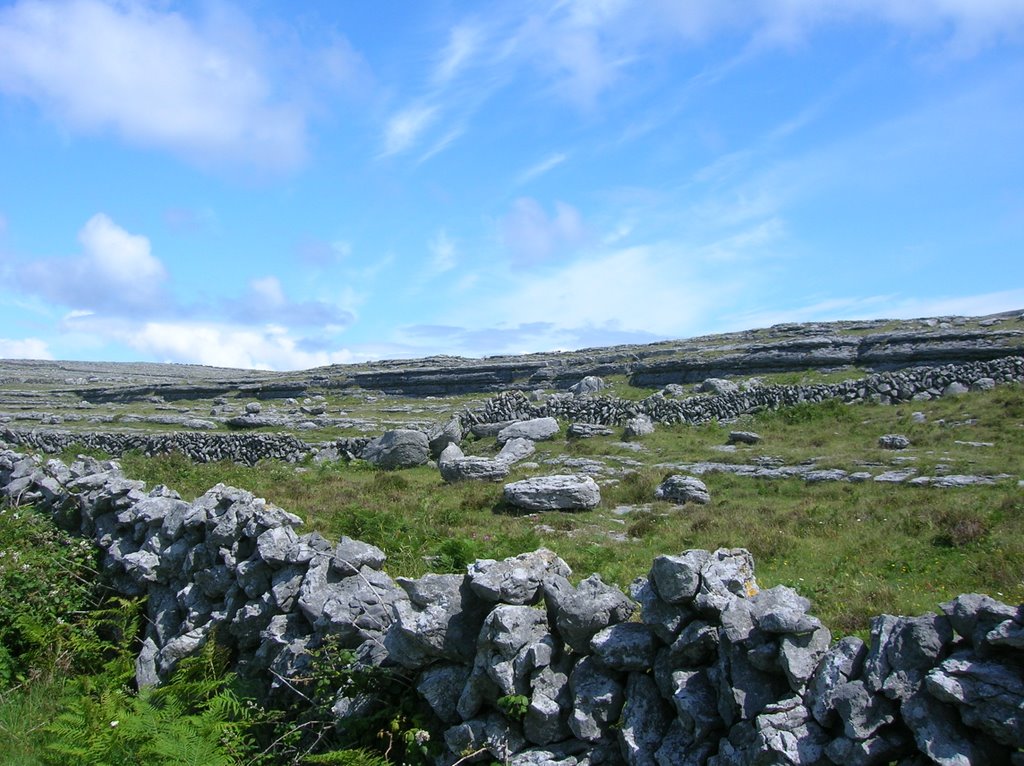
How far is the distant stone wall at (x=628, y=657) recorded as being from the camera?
469 centimetres

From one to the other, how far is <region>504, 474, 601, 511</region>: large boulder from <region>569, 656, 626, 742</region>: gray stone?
12701 millimetres

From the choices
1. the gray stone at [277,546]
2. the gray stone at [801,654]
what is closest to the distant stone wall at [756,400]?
the gray stone at [277,546]

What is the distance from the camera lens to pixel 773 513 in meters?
17.6

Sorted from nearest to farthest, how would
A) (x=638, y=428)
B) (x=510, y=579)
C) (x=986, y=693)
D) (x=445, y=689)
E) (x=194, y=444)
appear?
1. (x=986, y=693)
2. (x=445, y=689)
3. (x=510, y=579)
4. (x=638, y=428)
5. (x=194, y=444)

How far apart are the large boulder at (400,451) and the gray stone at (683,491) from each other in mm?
12276

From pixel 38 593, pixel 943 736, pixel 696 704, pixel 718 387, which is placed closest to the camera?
pixel 943 736

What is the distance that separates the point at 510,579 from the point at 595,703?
1523 millimetres

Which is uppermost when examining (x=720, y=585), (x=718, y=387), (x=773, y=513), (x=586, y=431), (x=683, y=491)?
(x=720, y=585)

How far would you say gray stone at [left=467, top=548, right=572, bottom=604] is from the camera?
7273 millimetres

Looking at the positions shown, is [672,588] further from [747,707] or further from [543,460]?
[543,460]

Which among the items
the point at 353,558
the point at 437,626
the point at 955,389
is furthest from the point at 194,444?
the point at 955,389

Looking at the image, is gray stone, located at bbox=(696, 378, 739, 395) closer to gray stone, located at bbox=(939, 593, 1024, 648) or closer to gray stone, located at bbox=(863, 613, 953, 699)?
gray stone, located at bbox=(863, 613, 953, 699)

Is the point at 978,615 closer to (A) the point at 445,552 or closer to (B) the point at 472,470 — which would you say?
(A) the point at 445,552

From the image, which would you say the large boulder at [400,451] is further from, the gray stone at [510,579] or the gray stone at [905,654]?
the gray stone at [905,654]
